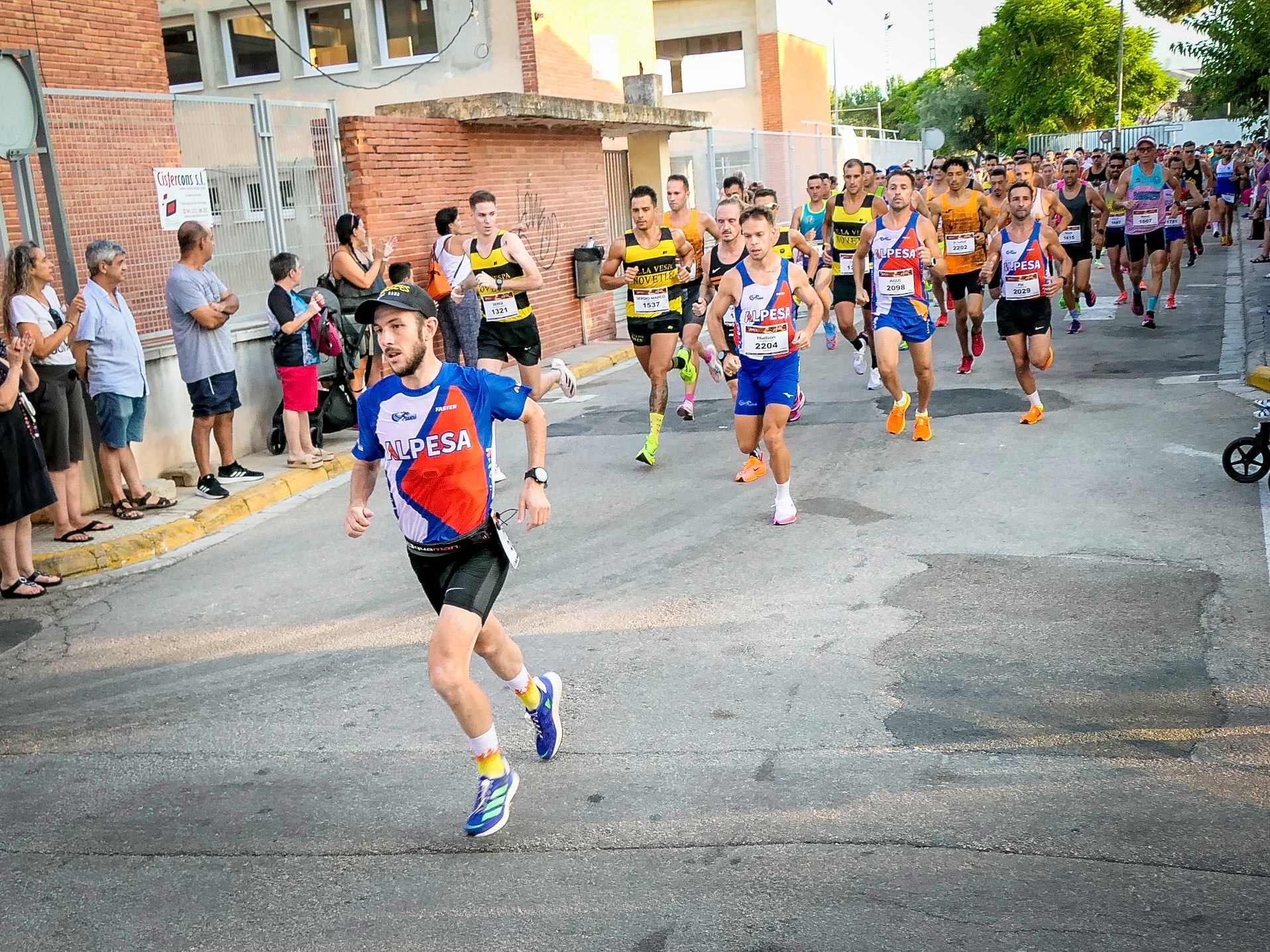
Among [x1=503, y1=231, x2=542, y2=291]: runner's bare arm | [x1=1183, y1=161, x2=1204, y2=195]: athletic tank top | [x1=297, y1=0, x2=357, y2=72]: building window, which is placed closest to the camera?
[x1=503, y1=231, x2=542, y2=291]: runner's bare arm

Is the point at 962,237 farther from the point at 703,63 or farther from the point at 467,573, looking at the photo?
the point at 703,63

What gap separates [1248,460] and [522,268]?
220 inches

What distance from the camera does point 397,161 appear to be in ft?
49.1

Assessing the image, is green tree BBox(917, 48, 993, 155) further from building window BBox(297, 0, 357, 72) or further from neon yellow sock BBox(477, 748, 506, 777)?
neon yellow sock BBox(477, 748, 506, 777)

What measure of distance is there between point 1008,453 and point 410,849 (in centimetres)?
682

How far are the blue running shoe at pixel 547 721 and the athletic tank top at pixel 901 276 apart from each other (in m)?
6.61

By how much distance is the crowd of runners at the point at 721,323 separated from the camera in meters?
4.75

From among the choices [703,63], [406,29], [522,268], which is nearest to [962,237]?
[522,268]

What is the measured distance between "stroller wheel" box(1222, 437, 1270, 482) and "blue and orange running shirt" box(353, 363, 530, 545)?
574 cm

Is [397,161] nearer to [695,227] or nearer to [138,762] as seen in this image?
[695,227]

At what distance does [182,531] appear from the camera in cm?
933

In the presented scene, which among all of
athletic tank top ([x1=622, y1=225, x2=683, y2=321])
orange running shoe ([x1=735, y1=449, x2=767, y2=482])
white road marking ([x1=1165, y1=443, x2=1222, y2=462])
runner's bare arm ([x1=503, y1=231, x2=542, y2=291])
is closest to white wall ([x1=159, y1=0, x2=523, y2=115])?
athletic tank top ([x1=622, y1=225, x2=683, y2=321])

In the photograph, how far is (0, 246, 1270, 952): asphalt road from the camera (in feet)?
13.0

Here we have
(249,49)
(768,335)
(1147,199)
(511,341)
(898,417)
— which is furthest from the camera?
(249,49)
